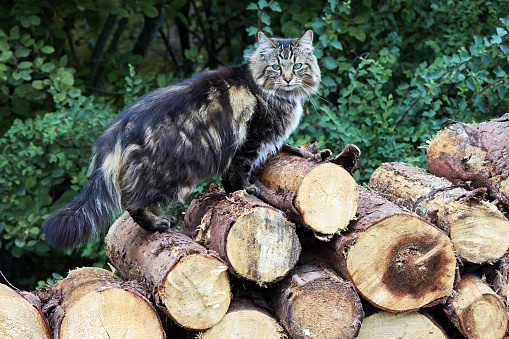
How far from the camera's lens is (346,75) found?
5.16 m

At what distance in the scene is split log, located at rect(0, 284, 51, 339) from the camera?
2.11 m

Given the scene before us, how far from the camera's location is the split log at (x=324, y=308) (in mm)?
2490

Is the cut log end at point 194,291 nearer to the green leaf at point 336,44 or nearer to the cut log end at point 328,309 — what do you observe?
the cut log end at point 328,309

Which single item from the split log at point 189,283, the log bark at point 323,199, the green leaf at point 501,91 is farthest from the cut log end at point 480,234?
the green leaf at point 501,91

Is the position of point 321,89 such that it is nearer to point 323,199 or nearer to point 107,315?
point 323,199

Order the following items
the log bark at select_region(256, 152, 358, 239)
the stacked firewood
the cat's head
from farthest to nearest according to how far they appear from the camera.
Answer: the cat's head, the log bark at select_region(256, 152, 358, 239), the stacked firewood

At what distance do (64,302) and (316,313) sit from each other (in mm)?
1188

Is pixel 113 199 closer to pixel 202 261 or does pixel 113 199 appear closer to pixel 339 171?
pixel 202 261

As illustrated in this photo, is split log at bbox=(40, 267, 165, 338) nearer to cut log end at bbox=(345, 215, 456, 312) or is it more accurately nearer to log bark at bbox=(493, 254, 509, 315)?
cut log end at bbox=(345, 215, 456, 312)

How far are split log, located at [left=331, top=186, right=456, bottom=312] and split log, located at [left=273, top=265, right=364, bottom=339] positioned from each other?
100mm

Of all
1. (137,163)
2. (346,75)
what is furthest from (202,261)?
(346,75)

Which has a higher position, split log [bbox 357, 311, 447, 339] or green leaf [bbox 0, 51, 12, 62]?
green leaf [bbox 0, 51, 12, 62]

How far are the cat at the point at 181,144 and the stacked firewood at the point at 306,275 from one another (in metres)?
0.23

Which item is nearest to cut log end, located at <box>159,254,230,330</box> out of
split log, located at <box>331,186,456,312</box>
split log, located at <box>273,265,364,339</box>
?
split log, located at <box>273,265,364,339</box>
